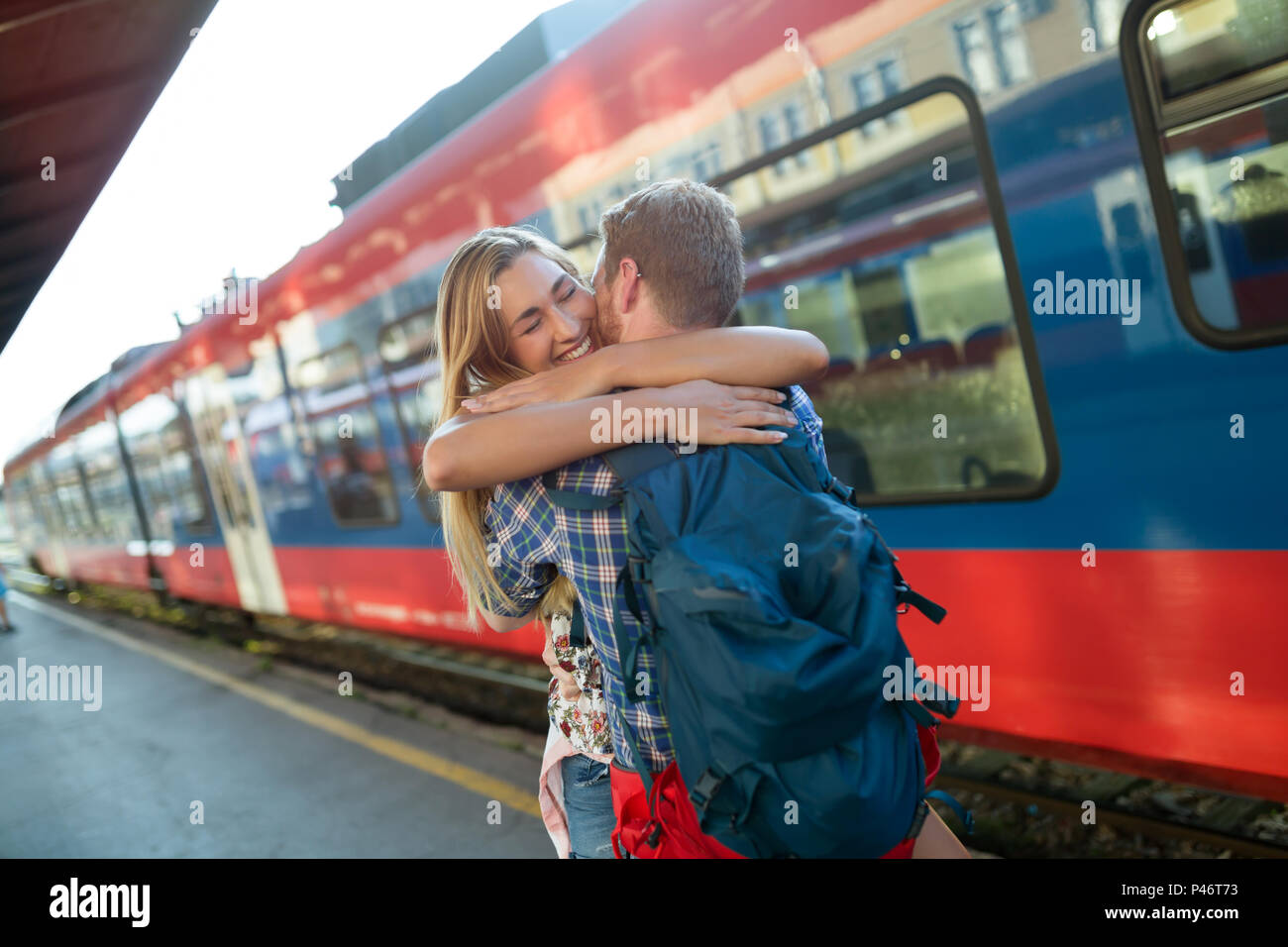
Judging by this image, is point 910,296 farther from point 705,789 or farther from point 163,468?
point 163,468

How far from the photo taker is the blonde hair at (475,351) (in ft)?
5.04

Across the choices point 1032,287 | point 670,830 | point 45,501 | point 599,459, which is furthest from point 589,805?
point 45,501

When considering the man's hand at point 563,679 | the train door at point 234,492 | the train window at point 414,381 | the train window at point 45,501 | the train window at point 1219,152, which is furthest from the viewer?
the train window at point 45,501

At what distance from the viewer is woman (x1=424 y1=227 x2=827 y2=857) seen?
4.43ft

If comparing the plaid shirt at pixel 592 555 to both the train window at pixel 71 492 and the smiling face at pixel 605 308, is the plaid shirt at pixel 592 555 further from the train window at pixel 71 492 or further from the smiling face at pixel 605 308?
the train window at pixel 71 492

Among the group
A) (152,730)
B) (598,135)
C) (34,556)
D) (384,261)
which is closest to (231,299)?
(384,261)

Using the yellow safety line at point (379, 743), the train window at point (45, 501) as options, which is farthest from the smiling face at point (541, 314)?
the train window at point (45, 501)

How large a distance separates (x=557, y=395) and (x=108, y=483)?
1445 centimetres

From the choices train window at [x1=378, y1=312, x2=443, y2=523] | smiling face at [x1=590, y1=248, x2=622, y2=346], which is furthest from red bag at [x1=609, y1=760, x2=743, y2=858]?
train window at [x1=378, y1=312, x2=443, y2=523]

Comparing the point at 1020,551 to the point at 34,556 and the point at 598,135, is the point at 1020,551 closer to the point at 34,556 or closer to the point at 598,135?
the point at 598,135

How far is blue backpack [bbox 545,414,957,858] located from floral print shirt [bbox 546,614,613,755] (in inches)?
13.7

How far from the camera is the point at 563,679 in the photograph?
5.49ft

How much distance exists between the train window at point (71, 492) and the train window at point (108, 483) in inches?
19.7

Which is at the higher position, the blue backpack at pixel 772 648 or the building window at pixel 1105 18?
the building window at pixel 1105 18
